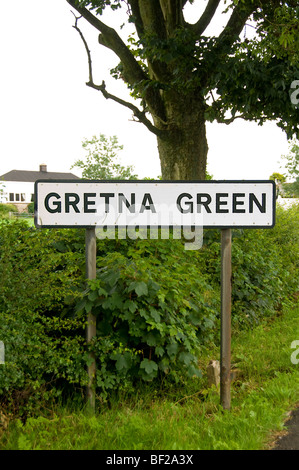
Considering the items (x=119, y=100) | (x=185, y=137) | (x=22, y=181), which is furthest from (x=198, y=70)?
(x=22, y=181)

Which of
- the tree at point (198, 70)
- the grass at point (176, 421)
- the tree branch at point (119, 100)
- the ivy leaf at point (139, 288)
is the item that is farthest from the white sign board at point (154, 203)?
the tree branch at point (119, 100)

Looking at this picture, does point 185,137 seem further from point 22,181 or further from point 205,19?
point 22,181

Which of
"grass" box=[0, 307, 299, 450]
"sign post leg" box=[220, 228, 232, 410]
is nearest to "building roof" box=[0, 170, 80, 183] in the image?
"grass" box=[0, 307, 299, 450]

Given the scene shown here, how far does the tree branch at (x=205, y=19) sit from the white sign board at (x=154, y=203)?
24.5ft

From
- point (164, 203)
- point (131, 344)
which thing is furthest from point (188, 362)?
point (164, 203)

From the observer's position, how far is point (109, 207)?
4.41 meters

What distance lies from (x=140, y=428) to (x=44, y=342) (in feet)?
4.61

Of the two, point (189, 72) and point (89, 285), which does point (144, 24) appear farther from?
point (89, 285)

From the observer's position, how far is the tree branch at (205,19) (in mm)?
10789

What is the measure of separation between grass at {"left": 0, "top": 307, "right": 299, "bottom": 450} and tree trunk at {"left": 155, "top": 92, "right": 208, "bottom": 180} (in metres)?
5.66

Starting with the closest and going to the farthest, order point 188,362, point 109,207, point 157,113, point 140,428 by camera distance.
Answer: point 140,428
point 109,207
point 188,362
point 157,113

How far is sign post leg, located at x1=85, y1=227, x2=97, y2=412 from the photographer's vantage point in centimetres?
436

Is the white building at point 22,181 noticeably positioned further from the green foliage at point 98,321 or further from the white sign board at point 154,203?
the white sign board at point 154,203

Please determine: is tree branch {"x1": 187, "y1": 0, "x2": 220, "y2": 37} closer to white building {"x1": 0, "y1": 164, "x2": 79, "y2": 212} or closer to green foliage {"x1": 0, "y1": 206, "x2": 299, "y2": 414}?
green foliage {"x1": 0, "y1": 206, "x2": 299, "y2": 414}
